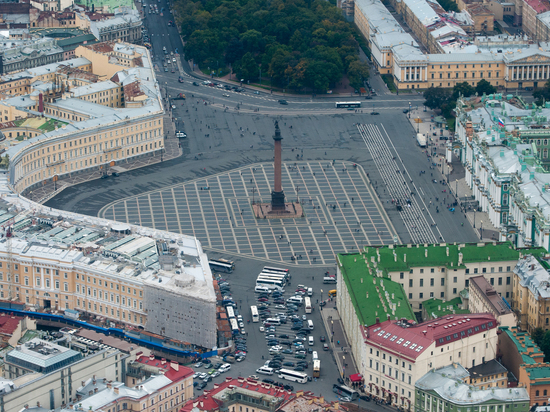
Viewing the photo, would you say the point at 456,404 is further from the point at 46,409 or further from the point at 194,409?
the point at 46,409

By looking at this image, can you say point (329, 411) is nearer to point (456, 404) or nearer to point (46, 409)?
point (456, 404)

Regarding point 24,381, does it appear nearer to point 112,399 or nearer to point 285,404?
point 112,399

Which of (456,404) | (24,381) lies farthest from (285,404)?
(24,381)

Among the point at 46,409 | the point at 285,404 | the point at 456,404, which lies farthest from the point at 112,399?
the point at 456,404

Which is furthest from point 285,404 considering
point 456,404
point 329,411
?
point 456,404

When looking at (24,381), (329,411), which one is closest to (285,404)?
(329,411)

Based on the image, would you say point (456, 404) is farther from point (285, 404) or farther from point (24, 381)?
point (24, 381)
